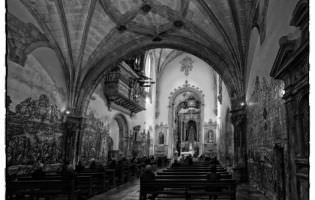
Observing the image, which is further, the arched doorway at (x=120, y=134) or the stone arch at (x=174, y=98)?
the stone arch at (x=174, y=98)

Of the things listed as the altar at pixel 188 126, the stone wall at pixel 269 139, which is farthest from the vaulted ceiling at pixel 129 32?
the altar at pixel 188 126

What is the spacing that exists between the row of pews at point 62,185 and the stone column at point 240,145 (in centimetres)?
547

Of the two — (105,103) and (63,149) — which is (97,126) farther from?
(63,149)

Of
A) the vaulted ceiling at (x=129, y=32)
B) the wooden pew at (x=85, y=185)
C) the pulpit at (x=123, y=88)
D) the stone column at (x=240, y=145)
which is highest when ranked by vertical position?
the vaulted ceiling at (x=129, y=32)

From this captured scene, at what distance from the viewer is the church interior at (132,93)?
21.4 ft

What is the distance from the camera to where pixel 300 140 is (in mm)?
5277

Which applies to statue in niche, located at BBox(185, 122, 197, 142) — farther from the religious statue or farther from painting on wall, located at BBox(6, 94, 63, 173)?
painting on wall, located at BBox(6, 94, 63, 173)

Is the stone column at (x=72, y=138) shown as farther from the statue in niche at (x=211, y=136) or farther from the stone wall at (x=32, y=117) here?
the statue in niche at (x=211, y=136)

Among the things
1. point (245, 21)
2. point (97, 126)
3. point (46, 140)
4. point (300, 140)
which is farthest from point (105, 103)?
point (300, 140)

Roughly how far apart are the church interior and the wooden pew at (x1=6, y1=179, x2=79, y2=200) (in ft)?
0.08

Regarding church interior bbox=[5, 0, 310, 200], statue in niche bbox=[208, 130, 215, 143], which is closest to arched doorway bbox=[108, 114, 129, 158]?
church interior bbox=[5, 0, 310, 200]

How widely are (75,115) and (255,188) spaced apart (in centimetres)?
A: 974

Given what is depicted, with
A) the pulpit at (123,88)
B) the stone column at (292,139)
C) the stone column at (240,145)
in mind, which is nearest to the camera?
the stone column at (292,139)

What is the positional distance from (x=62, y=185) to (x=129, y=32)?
34.2 ft
